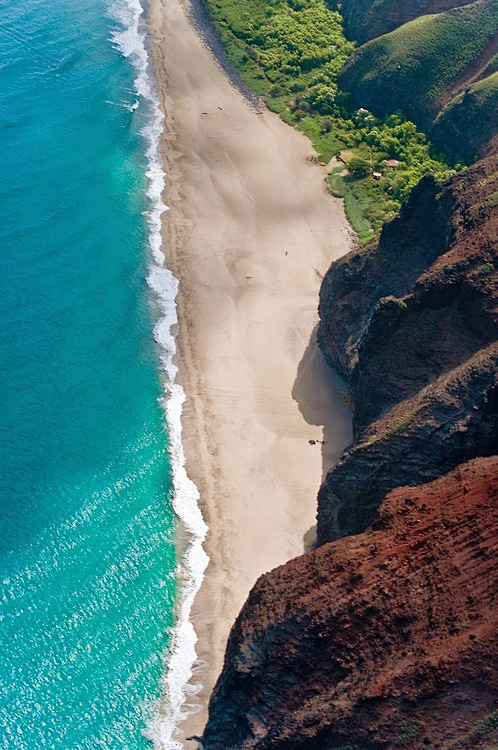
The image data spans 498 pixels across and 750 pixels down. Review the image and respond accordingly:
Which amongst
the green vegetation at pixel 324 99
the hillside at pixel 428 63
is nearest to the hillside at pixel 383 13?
the green vegetation at pixel 324 99

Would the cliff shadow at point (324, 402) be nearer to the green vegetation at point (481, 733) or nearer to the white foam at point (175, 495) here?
the white foam at point (175, 495)

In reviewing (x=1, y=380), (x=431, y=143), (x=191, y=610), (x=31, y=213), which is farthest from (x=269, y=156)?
(x=191, y=610)

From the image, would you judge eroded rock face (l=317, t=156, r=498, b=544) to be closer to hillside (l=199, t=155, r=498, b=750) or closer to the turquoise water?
hillside (l=199, t=155, r=498, b=750)

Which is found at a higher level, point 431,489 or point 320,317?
point 320,317

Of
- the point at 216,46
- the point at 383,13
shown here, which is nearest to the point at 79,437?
the point at 216,46

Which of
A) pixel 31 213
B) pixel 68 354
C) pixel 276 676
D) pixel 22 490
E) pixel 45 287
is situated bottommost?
pixel 276 676

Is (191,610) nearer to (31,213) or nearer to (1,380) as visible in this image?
(1,380)

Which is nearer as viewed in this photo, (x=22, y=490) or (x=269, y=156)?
(x=22, y=490)
